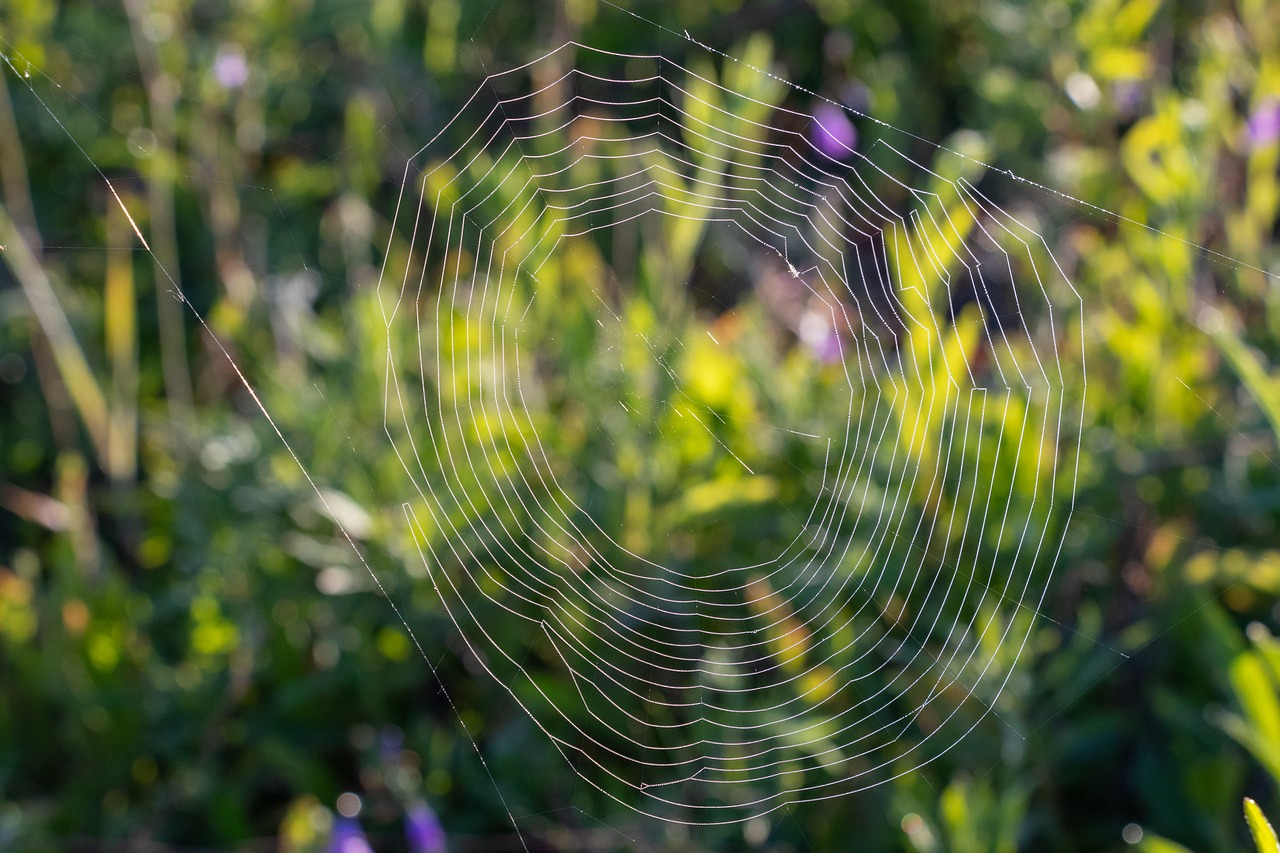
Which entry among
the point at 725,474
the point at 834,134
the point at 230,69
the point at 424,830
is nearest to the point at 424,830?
the point at 424,830

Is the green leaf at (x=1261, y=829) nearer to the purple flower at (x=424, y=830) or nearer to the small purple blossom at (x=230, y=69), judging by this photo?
the purple flower at (x=424, y=830)

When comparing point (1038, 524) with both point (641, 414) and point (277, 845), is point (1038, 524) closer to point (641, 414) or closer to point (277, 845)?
point (641, 414)

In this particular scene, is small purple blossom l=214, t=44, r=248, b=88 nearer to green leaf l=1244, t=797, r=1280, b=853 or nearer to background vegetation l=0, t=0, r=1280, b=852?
background vegetation l=0, t=0, r=1280, b=852

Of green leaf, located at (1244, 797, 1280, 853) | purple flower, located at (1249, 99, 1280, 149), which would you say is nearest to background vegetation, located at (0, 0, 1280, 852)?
purple flower, located at (1249, 99, 1280, 149)

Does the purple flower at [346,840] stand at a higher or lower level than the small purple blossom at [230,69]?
lower

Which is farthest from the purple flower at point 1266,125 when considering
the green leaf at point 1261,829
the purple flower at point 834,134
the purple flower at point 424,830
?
the purple flower at point 424,830

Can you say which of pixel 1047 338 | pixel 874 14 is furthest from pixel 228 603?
pixel 874 14
